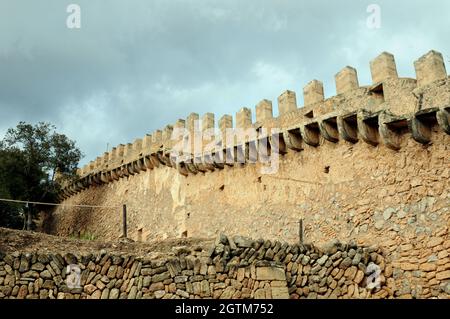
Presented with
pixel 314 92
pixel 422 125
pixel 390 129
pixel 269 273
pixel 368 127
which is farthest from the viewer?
pixel 314 92

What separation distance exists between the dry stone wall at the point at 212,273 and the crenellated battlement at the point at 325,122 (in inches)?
99.7

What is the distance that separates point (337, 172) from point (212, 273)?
4.28 metres

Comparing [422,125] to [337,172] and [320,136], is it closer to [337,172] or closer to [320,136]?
[337,172]

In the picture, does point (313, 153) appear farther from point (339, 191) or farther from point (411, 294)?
point (411, 294)

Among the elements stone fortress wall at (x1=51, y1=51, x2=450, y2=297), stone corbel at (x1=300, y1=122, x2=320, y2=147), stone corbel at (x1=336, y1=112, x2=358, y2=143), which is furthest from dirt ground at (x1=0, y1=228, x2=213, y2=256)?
stone corbel at (x1=336, y1=112, x2=358, y2=143)

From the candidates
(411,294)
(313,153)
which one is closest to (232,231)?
(313,153)

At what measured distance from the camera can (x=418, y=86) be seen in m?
9.20

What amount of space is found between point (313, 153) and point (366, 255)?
3124 millimetres

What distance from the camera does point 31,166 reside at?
18.4 metres

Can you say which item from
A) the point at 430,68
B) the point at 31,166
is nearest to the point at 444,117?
the point at 430,68

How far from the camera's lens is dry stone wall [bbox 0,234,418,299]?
21.7ft

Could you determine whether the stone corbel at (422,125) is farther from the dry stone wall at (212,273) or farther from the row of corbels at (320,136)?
the dry stone wall at (212,273)

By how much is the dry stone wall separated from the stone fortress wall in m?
0.80

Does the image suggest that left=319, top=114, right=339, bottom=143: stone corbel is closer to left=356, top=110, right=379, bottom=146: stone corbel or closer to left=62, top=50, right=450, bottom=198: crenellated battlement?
left=62, top=50, right=450, bottom=198: crenellated battlement
